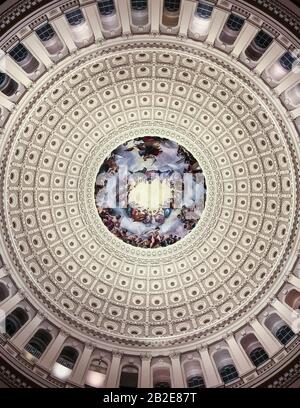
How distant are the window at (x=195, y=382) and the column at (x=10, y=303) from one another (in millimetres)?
9965

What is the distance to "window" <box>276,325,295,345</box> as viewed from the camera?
27.3m

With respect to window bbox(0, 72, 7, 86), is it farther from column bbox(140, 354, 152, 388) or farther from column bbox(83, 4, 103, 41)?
column bbox(140, 354, 152, 388)

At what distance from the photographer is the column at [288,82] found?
2569cm

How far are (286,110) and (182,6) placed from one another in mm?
7120

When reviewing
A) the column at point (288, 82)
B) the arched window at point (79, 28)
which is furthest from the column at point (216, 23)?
the arched window at point (79, 28)

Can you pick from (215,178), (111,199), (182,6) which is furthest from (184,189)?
(182,6)

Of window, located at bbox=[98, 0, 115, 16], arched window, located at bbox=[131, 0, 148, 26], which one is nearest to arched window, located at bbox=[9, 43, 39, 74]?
window, located at bbox=[98, 0, 115, 16]

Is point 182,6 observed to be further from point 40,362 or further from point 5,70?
point 40,362

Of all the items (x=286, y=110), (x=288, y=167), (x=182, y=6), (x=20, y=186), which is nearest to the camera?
(x=182, y=6)

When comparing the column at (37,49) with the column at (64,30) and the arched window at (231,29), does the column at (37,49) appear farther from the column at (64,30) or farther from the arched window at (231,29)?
the arched window at (231,29)

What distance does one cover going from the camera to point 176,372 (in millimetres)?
29594

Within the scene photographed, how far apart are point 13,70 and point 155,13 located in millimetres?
7232

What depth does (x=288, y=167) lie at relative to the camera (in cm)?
2967

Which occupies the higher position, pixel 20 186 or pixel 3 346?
pixel 20 186
